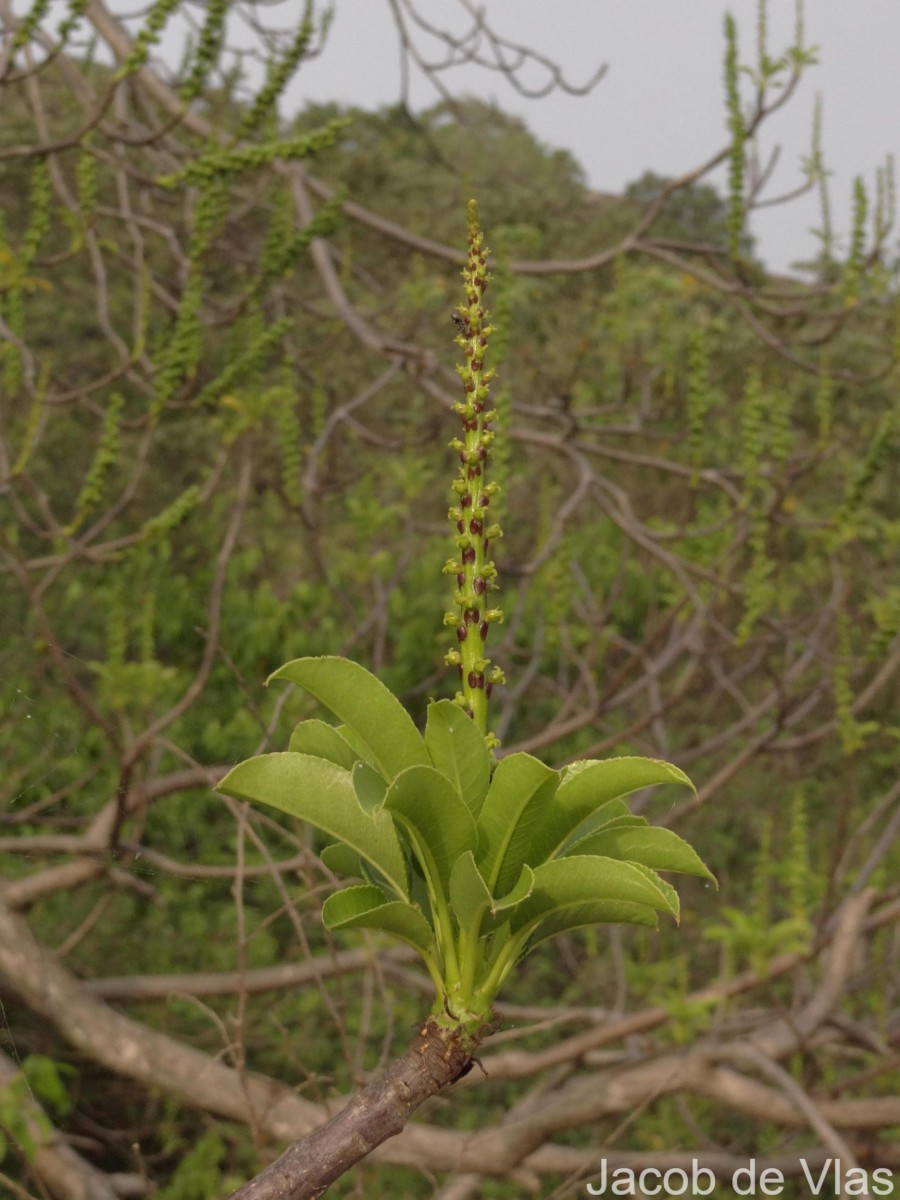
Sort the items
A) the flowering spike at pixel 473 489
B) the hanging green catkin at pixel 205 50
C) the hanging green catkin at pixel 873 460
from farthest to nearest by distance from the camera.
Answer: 1. the hanging green catkin at pixel 873 460
2. the hanging green catkin at pixel 205 50
3. the flowering spike at pixel 473 489

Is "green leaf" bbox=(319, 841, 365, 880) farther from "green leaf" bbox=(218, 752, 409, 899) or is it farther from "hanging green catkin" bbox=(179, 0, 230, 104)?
"hanging green catkin" bbox=(179, 0, 230, 104)

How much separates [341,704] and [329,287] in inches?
110

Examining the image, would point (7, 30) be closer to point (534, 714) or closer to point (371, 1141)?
point (371, 1141)

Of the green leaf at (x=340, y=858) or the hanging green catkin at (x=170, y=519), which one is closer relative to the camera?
the green leaf at (x=340, y=858)

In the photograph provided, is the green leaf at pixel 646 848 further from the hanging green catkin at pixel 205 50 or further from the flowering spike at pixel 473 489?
the hanging green catkin at pixel 205 50

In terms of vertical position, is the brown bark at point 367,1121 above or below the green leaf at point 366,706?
below

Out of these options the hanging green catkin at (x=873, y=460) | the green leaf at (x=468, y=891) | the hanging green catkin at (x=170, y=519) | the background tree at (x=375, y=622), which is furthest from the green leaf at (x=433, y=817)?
the hanging green catkin at (x=873, y=460)

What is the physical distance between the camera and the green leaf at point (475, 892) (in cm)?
43

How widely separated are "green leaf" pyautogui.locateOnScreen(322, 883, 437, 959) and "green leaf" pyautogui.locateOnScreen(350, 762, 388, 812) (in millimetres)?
36

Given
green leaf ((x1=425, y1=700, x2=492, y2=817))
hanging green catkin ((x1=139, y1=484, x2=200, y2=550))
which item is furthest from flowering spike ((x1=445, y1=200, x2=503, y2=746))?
hanging green catkin ((x1=139, y1=484, x2=200, y2=550))

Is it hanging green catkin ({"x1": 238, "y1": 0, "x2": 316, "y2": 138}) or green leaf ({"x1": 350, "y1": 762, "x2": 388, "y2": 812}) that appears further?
hanging green catkin ({"x1": 238, "y1": 0, "x2": 316, "y2": 138})

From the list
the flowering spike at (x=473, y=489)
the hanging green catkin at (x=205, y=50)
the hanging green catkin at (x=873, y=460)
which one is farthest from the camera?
the hanging green catkin at (x=873, y=460)

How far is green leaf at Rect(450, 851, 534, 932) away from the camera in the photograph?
1.41ft

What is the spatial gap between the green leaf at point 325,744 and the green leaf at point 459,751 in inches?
1.6
